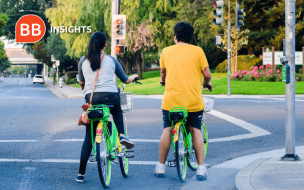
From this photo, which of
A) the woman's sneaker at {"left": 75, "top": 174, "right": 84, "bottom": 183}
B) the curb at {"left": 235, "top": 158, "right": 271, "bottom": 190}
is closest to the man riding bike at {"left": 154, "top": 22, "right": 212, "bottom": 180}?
the curb at {"left": 235, "top": 158, "right": 271, "bottom": 190}

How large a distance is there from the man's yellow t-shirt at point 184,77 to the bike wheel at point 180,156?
0.31 metres

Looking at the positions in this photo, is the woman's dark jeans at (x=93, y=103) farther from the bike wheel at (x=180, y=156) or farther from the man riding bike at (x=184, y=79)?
the bike wheel at (x=180, y=156)

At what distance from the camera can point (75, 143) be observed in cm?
844

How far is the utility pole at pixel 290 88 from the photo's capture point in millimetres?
6355

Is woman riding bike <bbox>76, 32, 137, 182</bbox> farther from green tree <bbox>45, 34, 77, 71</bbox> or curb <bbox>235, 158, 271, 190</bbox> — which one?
green tree <bbox>45, 34, 77, 71</bbox>

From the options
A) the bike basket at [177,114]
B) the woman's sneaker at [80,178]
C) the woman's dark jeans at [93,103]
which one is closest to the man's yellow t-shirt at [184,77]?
the bike basket at [177,114]

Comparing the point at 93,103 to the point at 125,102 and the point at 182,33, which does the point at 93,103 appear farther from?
the point at 182,33

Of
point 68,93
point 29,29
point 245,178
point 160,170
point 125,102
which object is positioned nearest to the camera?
point 245,178

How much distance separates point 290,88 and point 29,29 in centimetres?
5506

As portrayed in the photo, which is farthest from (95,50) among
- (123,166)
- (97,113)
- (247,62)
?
(247,62)

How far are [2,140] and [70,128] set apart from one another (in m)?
2.05

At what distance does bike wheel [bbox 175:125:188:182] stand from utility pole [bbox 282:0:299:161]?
1.74 m

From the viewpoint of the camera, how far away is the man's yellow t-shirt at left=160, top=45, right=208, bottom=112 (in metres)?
5.20

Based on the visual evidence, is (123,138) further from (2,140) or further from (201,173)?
(2,140)
